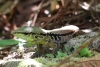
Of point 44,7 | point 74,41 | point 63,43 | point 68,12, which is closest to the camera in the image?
point 74,41

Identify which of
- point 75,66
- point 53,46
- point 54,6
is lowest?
point 75,66

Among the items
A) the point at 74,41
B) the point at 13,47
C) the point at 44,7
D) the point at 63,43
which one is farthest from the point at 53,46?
the point at 44,7

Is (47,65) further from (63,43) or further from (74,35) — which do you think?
(74,35)

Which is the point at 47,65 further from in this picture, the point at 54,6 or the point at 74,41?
the point at 54,6

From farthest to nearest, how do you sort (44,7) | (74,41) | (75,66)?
(44,7) → (74,41) → (75,66)

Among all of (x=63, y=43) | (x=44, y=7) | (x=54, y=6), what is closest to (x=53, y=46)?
(x=63, y=43)

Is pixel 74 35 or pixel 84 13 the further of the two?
pixel 84 13

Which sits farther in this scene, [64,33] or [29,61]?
[64,33]

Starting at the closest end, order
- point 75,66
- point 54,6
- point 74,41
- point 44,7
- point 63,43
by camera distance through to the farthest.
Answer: point 75,66 → point 74,41 → point 63,43 → point 54,6 → point 44,7

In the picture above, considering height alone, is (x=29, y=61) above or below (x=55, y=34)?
below
